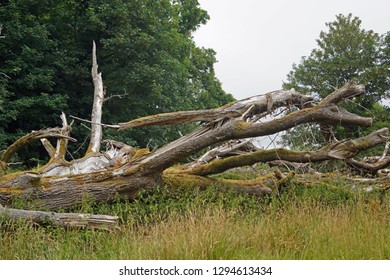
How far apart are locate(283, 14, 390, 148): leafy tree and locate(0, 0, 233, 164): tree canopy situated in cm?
949

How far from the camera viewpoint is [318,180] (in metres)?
9.10

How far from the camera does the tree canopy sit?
16766 millimetres

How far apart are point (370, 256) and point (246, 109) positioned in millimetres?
3586

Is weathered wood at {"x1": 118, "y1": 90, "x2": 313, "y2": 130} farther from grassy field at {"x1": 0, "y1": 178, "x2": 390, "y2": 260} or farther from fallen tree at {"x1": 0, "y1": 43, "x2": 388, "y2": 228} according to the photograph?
grassy field at {"x1": 0, "y1": 178, "x2": 390, "y2": 260}

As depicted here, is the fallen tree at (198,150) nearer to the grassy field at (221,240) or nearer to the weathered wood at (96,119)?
the grassy field at (221,240)

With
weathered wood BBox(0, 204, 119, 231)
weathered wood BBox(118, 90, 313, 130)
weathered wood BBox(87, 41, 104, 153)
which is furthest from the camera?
weathered wood BBox(87, 41, 104, 153)

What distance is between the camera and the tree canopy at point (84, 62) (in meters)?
16.8

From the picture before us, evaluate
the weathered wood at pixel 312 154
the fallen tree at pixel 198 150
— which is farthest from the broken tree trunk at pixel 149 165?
the weathered wood at pixel 312 154

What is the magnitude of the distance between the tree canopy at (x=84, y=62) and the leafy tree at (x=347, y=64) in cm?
949

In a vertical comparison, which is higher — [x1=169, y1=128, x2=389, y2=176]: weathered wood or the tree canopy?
the tree canopy

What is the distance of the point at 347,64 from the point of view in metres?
25.7

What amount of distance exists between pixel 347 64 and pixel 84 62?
629 inches

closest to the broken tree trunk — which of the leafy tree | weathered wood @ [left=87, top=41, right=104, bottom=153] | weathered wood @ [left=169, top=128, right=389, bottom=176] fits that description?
weathered wood @ [left=169, top=128, right=389, bottom=176]
